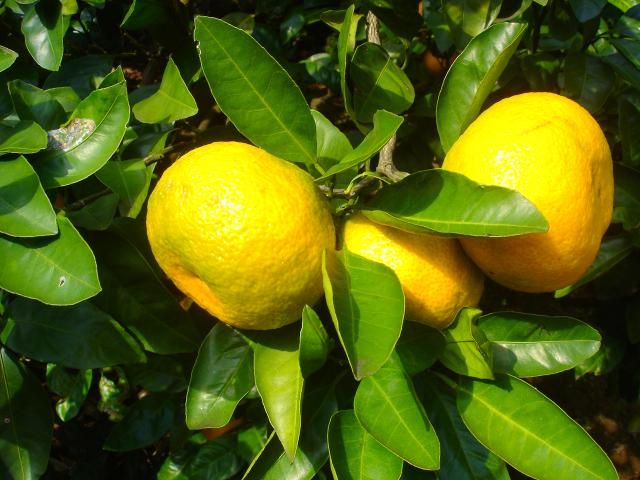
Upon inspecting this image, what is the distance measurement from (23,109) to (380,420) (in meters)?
0.79

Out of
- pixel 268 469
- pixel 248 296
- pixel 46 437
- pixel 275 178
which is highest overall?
pixel 275 178

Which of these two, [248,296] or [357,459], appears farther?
[357,459]

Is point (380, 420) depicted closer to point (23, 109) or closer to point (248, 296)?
point (248, 296)

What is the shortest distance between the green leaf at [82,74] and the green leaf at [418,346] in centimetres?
105

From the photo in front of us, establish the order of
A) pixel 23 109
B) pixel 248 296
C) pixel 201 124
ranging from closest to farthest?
pixel 248 296 < pixel 23 109 < pixel 201 124

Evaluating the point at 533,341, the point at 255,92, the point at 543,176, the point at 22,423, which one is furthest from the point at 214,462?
the point at 543,176

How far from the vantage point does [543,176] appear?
34.2 inches

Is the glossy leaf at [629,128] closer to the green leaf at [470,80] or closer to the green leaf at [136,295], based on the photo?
the green leaf at [470,80]

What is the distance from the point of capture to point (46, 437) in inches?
47.1

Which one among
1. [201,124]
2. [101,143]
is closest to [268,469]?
[101,143]

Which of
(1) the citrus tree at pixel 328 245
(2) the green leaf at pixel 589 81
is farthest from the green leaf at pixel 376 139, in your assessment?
(2) the green leaf at pixel 589 81

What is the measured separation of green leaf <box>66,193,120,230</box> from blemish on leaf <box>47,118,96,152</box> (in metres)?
0.11

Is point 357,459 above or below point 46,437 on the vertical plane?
above

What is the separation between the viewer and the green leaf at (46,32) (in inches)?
53.2
